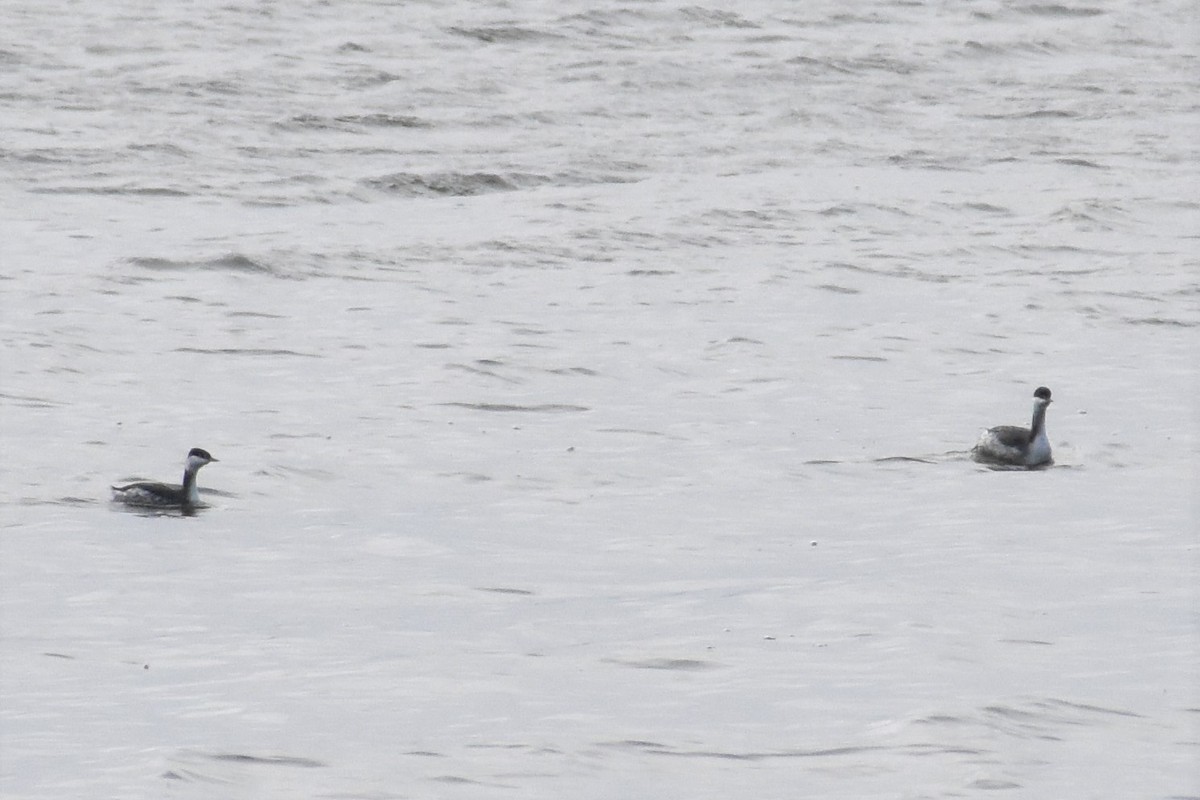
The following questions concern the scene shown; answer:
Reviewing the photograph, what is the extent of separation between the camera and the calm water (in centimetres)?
1168

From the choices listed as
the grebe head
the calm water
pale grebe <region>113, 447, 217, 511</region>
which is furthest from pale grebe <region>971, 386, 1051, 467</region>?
pale grebe <region>113, 447, 217, 511</region>

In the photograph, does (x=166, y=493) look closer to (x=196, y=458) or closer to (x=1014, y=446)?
(x=196, y=458)

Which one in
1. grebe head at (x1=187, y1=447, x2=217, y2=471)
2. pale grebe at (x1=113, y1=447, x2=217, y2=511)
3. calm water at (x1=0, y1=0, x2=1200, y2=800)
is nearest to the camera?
calm water at (x1=0, y1=0, x2=1200, y2=800)

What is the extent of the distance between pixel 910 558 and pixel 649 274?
11354 mm

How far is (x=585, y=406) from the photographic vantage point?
789 inches

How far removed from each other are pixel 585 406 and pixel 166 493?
477 centimetres

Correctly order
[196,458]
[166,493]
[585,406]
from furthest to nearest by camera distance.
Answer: [585,406] → [196,458] → [166,493]

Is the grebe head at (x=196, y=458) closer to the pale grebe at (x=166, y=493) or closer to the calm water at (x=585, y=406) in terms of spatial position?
the pale grebe at (x=166, y=493)

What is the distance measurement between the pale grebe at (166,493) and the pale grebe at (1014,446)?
601 cm

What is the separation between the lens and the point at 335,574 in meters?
14.6

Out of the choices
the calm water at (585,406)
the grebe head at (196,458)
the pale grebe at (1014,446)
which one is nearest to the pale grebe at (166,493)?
the grebe head at (196,458)

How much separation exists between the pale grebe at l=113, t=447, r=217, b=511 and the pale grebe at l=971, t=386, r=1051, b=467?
6.01 metres

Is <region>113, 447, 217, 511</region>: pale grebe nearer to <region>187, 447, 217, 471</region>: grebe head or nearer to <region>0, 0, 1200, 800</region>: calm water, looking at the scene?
<region>187, 447, 217, 471</region>: grebe head

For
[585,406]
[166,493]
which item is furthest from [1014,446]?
[166,493]
